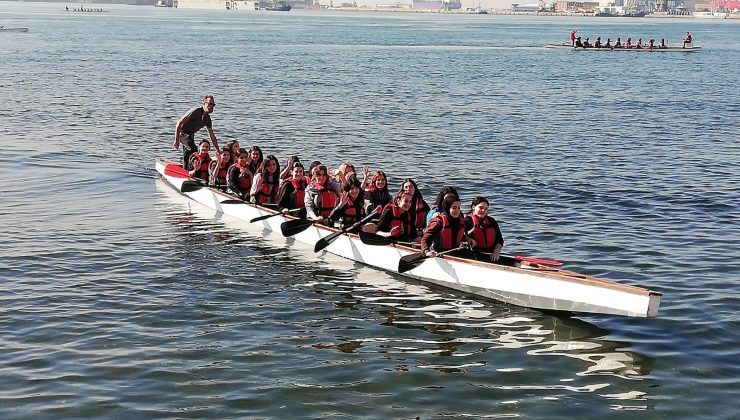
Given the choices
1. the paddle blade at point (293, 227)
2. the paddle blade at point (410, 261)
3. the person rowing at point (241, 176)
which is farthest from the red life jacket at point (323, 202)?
the paddle blade at point (410, 261)

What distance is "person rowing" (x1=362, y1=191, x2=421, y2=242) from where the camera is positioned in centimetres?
1862

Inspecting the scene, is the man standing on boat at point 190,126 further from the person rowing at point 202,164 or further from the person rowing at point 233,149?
the person rowing at point 233,149

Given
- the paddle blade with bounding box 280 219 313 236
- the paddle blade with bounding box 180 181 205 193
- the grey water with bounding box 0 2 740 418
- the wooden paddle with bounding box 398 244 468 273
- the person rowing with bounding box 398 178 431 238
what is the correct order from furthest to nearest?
the paddle blade with bounding box 180 181 205 193 < the paddle blade with bounding box 280 219 313 236 < the person rowing with bounding box 398 178 431 238 < the wooden paddle with bounding box 398 244 468 273 < the grey water with bounding box 0 2 740 418

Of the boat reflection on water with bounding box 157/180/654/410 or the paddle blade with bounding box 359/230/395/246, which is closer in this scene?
the boat reflection on water with bounding box 157/180/654/410

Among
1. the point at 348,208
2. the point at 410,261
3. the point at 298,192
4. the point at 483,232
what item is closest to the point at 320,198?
the point at 298,192

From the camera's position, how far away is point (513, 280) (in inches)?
632

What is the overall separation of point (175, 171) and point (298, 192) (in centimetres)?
642

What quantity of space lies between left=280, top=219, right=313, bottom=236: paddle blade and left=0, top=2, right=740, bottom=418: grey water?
36 centimetres

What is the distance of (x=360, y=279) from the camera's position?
18406 millimetres

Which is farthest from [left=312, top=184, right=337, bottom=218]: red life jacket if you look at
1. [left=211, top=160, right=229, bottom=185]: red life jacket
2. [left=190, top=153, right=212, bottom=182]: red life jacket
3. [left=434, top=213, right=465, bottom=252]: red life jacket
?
[left=190, top=153, right=212, bottom=182]: red life jacket

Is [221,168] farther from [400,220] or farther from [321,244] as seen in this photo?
[400,220]

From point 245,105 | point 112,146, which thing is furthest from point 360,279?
point 245,105

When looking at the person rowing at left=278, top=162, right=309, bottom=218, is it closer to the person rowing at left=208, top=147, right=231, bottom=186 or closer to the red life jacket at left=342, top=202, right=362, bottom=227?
the red life jacket at left=342, top=202, right=362, bottom=227

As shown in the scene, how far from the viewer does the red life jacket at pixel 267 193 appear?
22516mm
